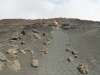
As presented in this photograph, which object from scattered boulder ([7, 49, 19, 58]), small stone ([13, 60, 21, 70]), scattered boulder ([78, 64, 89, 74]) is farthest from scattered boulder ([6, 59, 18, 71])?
scattered boulder ([78, 64, 89, 74])

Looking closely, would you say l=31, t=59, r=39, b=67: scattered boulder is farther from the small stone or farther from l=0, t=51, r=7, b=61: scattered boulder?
l=0, t=51, r=7, b=61: scattered boulder

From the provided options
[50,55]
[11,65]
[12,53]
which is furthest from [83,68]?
[12,53]

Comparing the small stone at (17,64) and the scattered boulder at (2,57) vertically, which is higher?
the scattered boulder at (2,57)

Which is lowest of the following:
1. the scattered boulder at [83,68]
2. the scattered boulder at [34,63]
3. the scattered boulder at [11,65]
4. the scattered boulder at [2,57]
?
the scattered boulder at [83,68]

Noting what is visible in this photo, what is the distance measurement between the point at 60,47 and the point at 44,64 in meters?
5.10

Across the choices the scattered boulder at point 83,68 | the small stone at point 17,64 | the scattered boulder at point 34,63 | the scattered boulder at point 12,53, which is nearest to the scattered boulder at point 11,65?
the small stone at point 17,64

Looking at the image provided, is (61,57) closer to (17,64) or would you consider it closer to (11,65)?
(17,64)

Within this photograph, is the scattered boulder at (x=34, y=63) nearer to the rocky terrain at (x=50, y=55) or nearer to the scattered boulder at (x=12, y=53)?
the rocky terrain at (x=50, y=55)

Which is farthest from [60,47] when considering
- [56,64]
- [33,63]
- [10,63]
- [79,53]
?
[10,63]

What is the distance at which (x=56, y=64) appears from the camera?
1811 cm

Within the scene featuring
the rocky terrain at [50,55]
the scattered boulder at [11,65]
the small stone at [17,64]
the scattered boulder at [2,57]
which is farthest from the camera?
the rocky terrain at [50,55]

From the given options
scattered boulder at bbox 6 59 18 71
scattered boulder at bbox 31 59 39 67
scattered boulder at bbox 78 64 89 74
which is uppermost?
scattered boulder at bbox 6 59 18 71

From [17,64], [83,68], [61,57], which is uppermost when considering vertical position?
[17,64]

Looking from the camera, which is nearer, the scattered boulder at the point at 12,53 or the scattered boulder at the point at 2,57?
the scattered boulder at the point at 2,57
